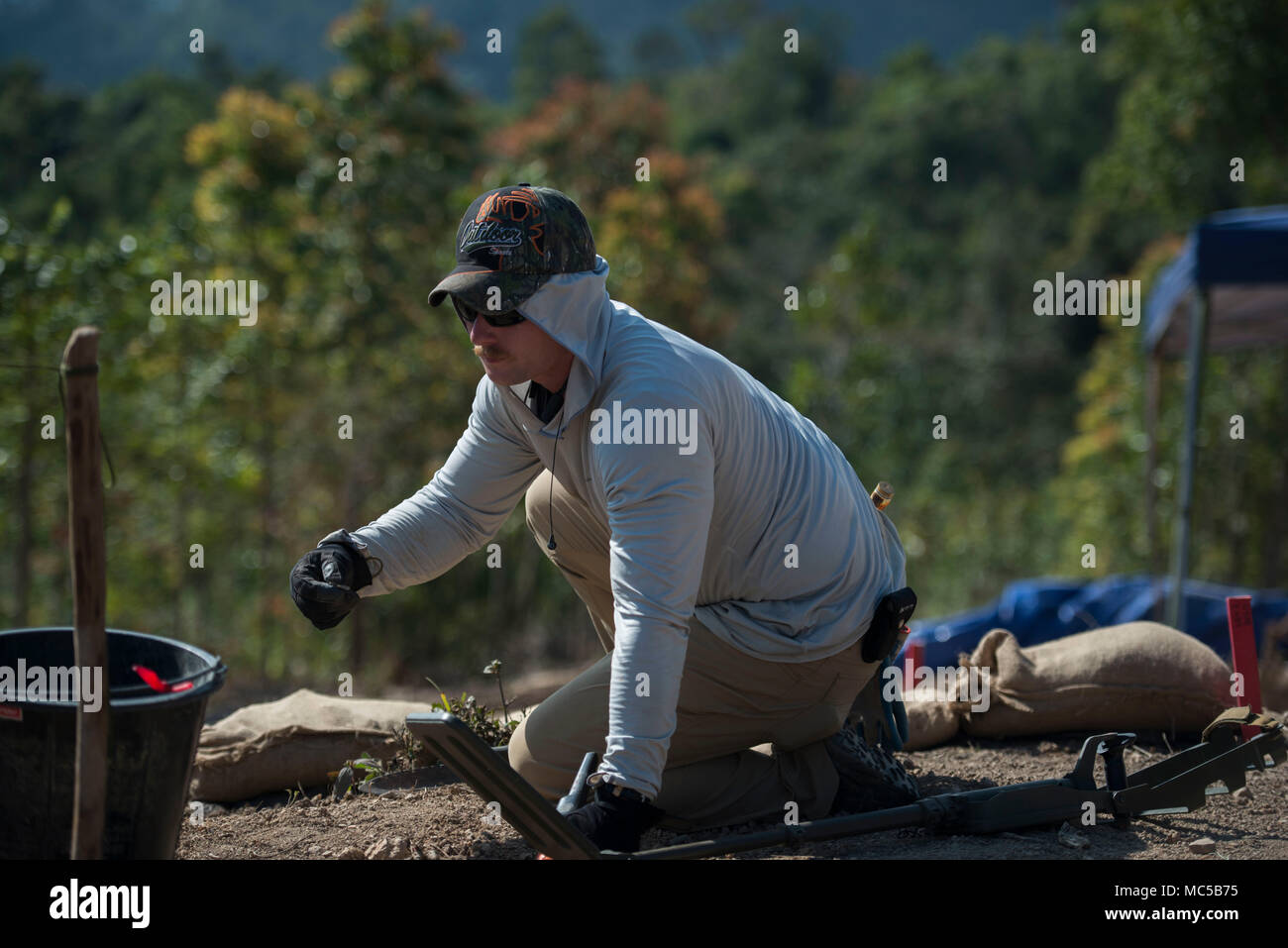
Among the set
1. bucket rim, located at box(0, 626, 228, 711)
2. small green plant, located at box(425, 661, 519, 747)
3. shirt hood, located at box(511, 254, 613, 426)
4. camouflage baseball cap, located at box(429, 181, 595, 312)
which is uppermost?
camouflage baseball cap, located at box(429, 181, 595, 312)

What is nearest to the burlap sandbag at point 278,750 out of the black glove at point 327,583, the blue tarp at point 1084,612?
the black glove at point 327,583

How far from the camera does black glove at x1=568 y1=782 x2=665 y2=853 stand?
2.32 meters

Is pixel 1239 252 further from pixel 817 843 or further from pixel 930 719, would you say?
pixel 817 843

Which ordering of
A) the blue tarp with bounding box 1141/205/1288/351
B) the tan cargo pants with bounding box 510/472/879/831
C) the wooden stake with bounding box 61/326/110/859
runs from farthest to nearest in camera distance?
the blue tarp with bounding box 1141/205/1288/351 < the tan cargo pants with bounding box 510/472/879/831 < the wooden stake with bounding box 61/326/110/859

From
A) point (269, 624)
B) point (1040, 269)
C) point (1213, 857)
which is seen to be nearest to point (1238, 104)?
point (269, 624)

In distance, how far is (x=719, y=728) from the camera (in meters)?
2.92

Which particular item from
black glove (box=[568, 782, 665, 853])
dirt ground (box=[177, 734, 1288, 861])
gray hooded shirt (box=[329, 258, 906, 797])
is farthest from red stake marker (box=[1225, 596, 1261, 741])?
→ black glove (box=[568, 782, 665, 853])

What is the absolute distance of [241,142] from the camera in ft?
28.2

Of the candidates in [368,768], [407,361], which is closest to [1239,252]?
[368,768]

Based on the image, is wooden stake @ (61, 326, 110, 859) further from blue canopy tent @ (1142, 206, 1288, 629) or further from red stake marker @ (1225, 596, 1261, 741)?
blue canopy tent @ (1142, 206, 1288, 629)

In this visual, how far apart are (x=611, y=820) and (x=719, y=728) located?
0.64 metres

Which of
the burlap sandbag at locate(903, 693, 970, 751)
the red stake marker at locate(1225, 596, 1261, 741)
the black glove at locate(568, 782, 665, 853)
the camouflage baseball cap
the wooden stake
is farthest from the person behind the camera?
the burlap sandbag at locate(903, 693, 970, 751)

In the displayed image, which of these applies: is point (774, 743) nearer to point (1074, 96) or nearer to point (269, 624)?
point (269, 624)

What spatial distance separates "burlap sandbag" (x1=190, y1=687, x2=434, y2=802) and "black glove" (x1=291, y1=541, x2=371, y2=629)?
2.86 feet
